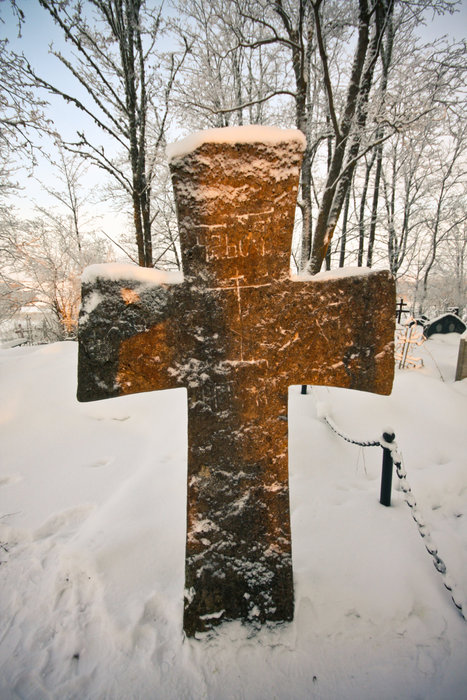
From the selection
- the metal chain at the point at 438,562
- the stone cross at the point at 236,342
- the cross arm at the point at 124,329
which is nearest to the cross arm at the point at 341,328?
the stone cross at the point at 236,342

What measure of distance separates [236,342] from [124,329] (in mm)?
552

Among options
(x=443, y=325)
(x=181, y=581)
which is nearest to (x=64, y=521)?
(x=181, y=581)

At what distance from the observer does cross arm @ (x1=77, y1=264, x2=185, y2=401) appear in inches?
53.1

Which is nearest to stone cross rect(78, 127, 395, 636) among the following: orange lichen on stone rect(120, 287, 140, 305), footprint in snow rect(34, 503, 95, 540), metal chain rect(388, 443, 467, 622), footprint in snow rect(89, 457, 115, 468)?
orange lichen on stone rect(120, 287, 140, 305)

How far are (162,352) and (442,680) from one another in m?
1.94

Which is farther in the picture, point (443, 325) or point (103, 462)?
point (443, 325)

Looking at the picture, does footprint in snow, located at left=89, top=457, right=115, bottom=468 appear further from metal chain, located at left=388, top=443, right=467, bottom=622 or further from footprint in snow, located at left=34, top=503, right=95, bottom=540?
metal chain, located at left=388, top=443, right=467, bottom=622

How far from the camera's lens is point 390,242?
1512cm

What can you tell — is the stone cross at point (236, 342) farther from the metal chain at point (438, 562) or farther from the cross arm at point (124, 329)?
the metal chain at point (438, 562)

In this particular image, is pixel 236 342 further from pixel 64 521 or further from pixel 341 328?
pixel 64 521

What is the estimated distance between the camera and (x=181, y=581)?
1774 mm

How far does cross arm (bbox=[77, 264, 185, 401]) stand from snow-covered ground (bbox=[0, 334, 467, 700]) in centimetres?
129

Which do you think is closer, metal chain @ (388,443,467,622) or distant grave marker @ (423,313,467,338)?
metal chain @ (388,443,467,622)

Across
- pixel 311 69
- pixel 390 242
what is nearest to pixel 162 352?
pixel 311 69
